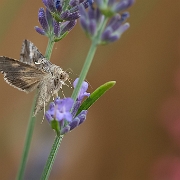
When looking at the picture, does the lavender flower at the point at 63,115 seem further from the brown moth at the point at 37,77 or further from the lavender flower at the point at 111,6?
the lavender flower at the point at 111,6

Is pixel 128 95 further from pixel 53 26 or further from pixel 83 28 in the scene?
pixel 83 28

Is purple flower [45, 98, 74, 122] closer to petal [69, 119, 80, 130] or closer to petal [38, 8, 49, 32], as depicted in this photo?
petal [69, 119, 80, 130]

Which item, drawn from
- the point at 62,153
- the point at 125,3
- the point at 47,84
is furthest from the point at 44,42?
the point at 125,3

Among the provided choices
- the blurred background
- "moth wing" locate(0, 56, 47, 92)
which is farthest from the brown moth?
the blurred background

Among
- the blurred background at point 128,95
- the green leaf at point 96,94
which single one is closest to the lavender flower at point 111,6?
the green leaf at point 96,94

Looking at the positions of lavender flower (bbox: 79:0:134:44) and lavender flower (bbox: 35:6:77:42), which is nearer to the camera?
lavender flower (bbox: 79:0:134:44)

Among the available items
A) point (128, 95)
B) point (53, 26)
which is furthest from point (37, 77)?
point (128, 95)

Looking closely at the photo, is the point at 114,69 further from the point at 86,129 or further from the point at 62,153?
the point at 62,153
